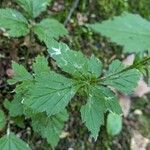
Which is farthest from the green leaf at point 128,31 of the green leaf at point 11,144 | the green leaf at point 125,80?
the green leaf at point 11,144

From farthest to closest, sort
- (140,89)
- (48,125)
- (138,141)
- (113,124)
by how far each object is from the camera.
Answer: (140,89)
(138,141)
(113,124)
(48,125)

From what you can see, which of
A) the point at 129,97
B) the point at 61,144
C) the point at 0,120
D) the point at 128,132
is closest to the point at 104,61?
the point at 129,97

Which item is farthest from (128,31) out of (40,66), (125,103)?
(125,103)

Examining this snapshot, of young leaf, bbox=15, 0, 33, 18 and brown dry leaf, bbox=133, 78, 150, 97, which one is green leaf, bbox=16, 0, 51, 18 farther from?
brown dry leaf, bbox=133, 78, 150, 97

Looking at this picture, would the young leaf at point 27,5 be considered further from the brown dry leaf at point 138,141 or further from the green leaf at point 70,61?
the brown dry leaf at point 138,141

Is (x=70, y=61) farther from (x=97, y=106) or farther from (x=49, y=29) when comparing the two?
(x=49, y=29)

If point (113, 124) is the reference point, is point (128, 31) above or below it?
above

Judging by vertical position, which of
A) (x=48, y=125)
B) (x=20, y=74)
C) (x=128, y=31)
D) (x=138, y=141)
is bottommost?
(x=138, y=141)
